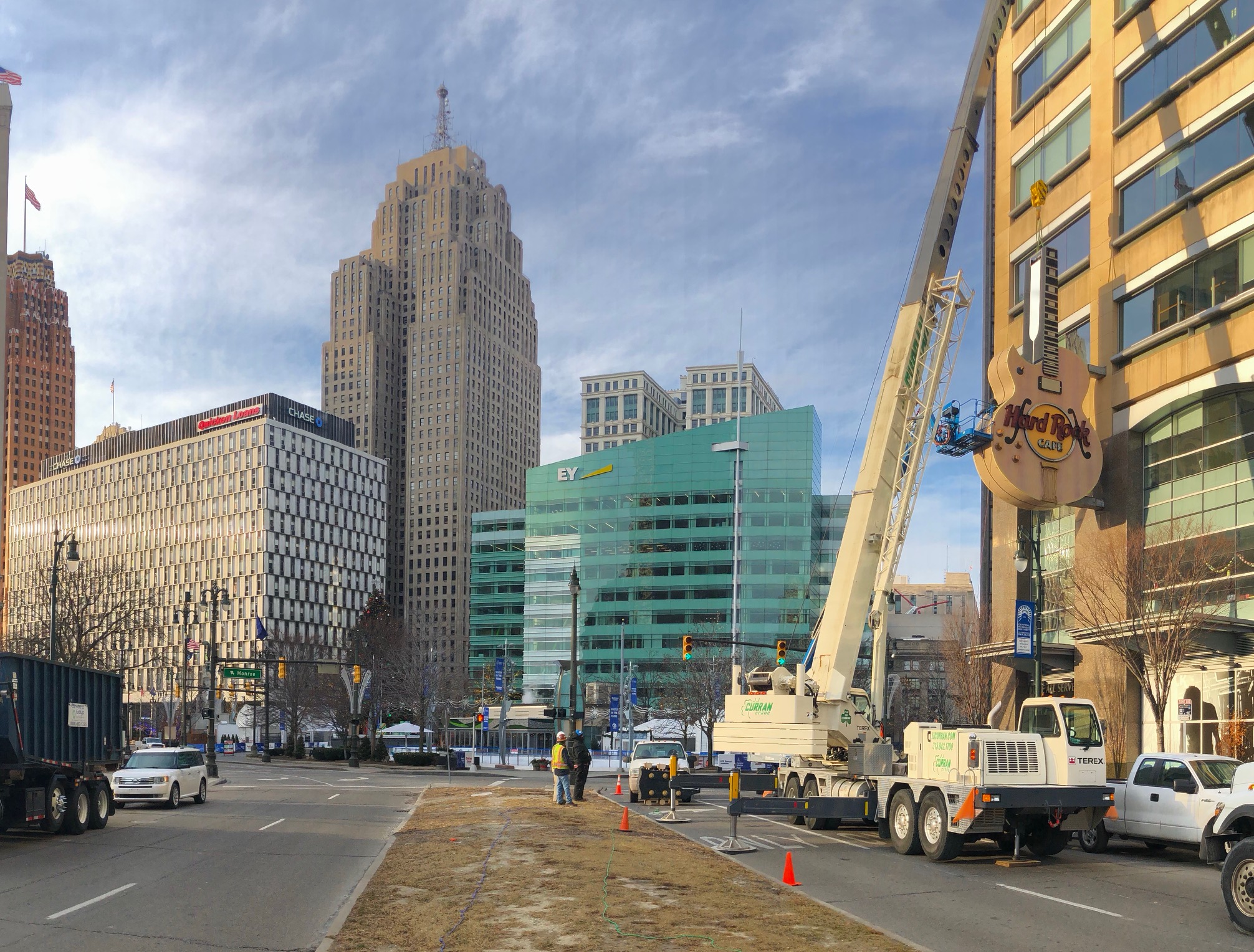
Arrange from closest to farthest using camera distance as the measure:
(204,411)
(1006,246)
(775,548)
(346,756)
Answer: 1. (1006,246)
2. (346,756)
3. (775,548)
4. (204,411)

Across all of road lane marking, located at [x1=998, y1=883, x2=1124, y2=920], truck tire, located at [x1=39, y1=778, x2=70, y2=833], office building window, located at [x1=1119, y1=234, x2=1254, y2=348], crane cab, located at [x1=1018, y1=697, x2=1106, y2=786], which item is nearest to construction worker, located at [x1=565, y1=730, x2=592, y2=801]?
truck tire, located at [x1=39, y1=778, x2=70, y2=833]

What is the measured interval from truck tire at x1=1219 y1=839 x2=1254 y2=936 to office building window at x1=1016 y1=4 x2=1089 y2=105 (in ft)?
110

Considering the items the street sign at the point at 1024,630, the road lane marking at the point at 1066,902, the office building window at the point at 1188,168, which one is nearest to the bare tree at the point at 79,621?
the street sign at the point at 1024,630

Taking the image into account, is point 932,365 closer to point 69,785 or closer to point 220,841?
point 220,841

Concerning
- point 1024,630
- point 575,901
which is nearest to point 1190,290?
point 1024,630

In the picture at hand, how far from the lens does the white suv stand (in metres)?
30.3

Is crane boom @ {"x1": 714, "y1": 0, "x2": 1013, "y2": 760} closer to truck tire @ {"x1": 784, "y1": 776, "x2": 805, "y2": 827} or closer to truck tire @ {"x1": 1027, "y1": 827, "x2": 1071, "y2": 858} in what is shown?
truck tire @ {"x1": 784, "y1": 776, "x2": 805, "y2": 827}

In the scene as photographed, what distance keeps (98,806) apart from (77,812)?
1.33 metres

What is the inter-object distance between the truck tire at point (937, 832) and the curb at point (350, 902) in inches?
352

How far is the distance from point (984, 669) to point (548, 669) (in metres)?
86.5

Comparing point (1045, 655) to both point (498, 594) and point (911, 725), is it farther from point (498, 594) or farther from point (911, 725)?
point (498, 594)

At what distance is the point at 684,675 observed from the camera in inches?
3369

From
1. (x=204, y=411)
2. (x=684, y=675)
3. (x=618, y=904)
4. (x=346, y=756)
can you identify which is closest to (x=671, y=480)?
(x=684, y=675)

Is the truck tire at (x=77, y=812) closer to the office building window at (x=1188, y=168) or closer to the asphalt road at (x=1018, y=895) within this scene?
the asphalt road at (x=1018, y=895)
